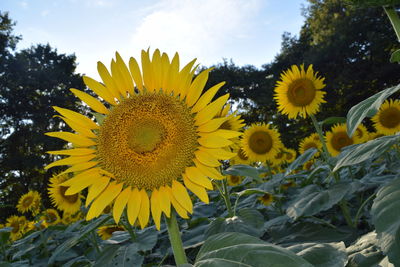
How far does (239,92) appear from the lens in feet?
106

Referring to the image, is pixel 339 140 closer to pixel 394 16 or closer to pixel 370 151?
pixel 394 16

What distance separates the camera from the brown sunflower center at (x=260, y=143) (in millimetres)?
5199

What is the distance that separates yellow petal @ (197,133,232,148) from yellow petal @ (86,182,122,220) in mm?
441

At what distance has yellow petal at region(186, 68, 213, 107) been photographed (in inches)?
58.4

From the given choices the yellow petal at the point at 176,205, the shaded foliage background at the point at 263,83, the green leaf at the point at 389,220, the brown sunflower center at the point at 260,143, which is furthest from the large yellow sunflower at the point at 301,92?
the shaded foliage background at the point at 263,83

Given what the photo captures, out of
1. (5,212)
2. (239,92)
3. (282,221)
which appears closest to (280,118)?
(239,92)

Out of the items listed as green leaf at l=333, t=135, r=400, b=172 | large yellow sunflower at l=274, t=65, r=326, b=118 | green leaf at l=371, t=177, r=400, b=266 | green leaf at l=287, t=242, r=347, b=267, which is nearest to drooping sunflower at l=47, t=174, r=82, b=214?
large yellow sunflower at l=274, t=65, r=326, b=118

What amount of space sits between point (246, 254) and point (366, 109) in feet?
2.89

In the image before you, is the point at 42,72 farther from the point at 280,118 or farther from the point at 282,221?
the point at 282,221

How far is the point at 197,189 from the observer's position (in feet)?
4.75

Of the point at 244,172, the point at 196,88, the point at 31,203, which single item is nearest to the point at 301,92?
the point at 244,172

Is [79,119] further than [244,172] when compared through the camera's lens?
No

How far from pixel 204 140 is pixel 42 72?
1213 inches

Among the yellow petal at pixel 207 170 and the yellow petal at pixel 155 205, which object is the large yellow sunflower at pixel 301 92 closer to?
the yellow petal at pixel 207 170
